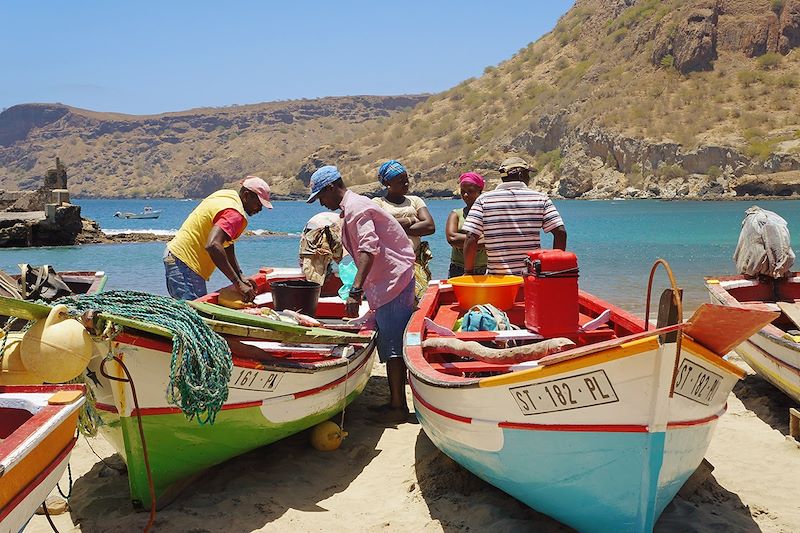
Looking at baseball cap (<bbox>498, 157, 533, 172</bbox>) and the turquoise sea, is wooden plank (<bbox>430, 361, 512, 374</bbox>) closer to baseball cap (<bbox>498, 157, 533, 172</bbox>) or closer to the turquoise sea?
baseball cap (<bbox>498, 157, 533, 172</bbox>)

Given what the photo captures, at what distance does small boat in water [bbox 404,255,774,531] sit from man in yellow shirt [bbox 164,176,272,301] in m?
2.07

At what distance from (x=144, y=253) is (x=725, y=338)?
28493mm

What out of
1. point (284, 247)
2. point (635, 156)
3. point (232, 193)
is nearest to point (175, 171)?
point (635, 156)

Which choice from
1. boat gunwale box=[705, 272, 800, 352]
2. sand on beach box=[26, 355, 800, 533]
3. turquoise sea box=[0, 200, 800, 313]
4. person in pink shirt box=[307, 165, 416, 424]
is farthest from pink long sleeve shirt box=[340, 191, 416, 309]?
turquoise sea box=[0, 200, 800, 313]

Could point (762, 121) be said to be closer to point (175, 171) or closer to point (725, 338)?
point (725, 338)

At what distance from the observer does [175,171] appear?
7844 inches

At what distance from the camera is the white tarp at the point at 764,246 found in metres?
7.86

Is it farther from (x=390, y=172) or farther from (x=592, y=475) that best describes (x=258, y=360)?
(x=390, y=172)

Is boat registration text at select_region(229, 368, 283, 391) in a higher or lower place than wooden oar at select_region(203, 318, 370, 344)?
lower

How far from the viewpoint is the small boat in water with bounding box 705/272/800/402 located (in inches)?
249

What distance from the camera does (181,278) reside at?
6.29 meters

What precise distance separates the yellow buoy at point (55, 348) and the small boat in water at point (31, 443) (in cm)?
13

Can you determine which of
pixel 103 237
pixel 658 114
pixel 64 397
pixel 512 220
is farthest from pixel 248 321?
pixel 658 114

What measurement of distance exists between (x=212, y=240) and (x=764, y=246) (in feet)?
18.8
